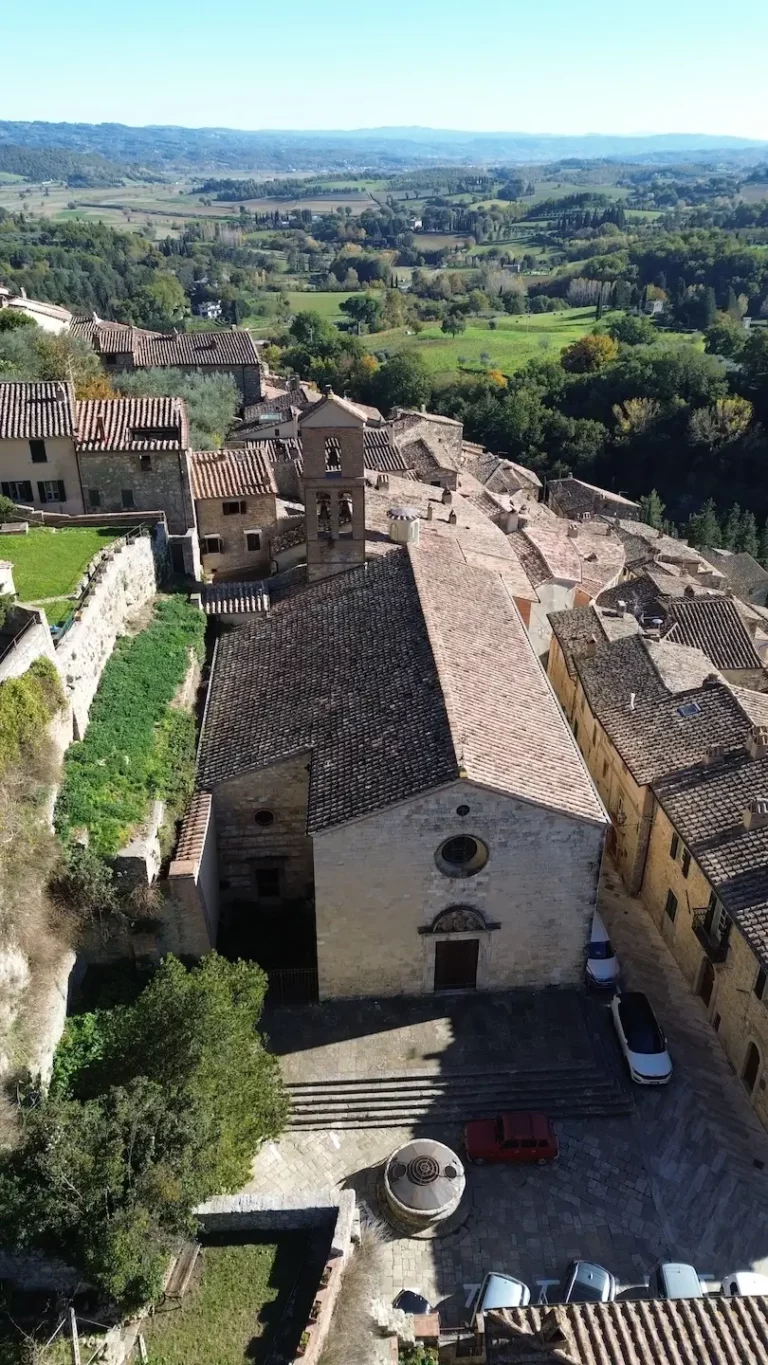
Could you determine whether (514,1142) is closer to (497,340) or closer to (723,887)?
(723,887)

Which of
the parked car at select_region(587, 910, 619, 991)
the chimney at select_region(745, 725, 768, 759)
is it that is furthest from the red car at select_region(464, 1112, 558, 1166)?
the chimney at select_region(745, 725, 768, 759)

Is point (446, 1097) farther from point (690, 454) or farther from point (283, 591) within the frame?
point (690, 454)

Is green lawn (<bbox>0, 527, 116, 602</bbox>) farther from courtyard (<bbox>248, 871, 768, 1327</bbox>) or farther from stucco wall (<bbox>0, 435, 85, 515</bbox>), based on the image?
courtyard (<bbox>248, 871, 768, 1327</bbox>)

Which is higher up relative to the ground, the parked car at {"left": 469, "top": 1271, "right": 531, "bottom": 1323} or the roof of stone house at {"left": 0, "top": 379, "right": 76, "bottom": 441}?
the roof of stone house at {"left": 0, "top": 379, "right": 76, "bottom": 441}

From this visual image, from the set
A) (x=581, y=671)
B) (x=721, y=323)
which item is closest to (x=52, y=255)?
(x=721, y=323)

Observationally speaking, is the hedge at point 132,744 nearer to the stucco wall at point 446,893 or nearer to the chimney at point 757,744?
the stucco wall at point 446,893

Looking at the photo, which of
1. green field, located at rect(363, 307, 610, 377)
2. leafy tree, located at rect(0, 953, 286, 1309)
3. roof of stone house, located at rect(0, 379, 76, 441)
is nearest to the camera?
leafy tree, located at rect(0, 953, 286, 1309)
